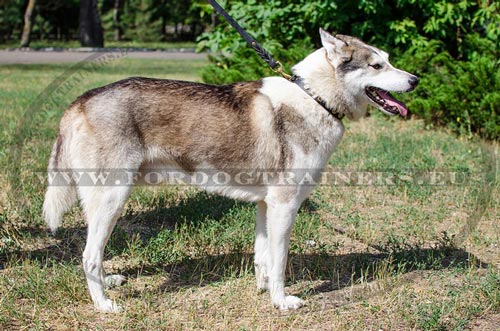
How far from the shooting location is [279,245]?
394 centimetres

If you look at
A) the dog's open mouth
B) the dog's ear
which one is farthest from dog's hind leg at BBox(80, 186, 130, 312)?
Result: the dog's open mouth

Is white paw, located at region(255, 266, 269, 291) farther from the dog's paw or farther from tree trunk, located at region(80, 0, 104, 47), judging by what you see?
tree trunk, located at region(80, 0, 104, 47)

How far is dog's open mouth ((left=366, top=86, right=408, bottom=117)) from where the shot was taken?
4.00 metres

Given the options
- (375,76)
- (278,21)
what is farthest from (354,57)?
(278,21)

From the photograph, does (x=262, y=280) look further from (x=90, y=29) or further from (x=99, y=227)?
(x=90, y=29)

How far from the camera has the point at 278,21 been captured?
34.8ft

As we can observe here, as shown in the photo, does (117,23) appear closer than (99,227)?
No

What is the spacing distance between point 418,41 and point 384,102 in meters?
6.25

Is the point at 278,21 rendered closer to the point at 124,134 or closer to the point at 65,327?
the point at 124,134

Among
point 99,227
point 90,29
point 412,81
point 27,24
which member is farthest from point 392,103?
point 90,29

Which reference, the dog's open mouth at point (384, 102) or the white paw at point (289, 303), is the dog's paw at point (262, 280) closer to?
the white paw at point (289, 303)

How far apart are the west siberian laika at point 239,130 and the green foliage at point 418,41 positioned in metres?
5.23

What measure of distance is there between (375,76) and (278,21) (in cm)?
695

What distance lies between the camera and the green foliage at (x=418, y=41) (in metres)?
8.78
